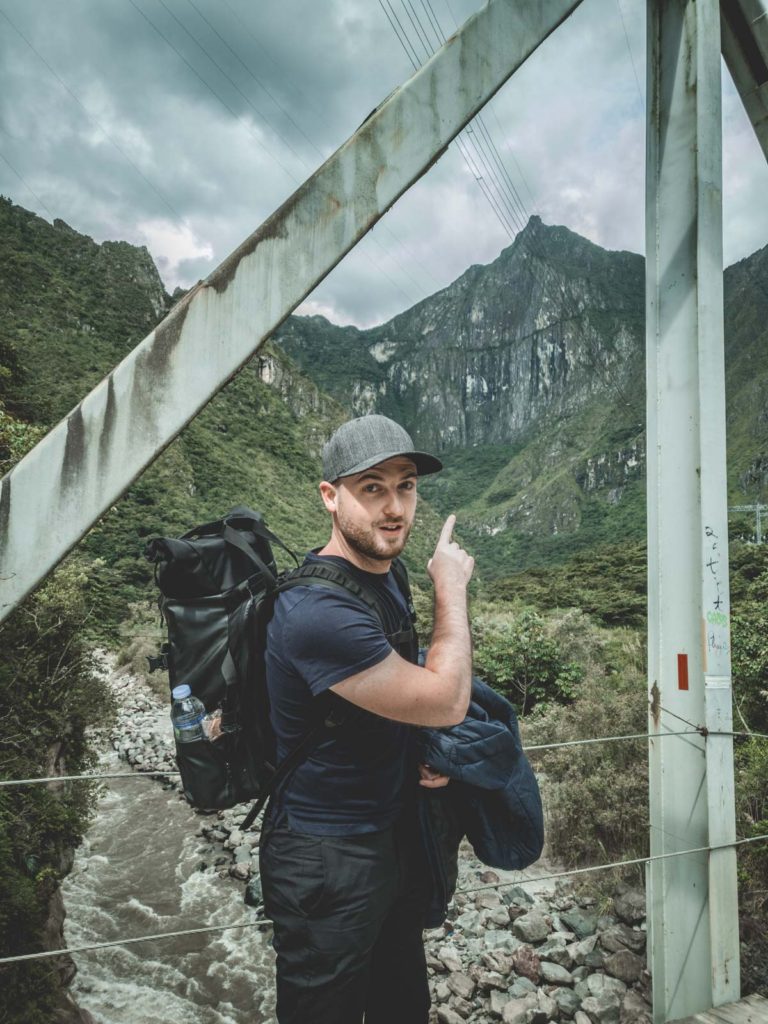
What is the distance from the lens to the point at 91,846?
26.3 feet

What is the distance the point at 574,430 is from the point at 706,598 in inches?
4777

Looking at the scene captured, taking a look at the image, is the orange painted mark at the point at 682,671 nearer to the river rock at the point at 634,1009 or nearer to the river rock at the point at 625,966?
the river rock at the point at 634,1009

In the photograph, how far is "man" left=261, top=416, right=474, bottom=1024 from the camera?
122 cm

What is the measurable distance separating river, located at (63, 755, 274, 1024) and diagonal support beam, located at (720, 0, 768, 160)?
23.1 feet

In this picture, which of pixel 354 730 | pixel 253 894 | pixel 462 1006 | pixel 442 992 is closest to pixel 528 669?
pixel 253 894

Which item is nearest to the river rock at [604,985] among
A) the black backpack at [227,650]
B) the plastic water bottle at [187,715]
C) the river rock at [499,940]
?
the river rock at [499,940]

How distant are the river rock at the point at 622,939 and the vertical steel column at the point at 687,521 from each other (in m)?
1.76

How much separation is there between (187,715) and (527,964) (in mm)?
3946

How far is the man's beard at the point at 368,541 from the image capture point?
4.81ft

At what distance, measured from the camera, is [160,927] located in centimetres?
606

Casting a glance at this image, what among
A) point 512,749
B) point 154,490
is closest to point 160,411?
point 512,749

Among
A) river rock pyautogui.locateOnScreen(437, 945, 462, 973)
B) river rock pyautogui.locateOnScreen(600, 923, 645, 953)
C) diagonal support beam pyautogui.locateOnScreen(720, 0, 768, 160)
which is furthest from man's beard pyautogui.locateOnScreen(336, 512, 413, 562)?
river rock pyautogui.locateOnScreen(437, 945, 462, 973)

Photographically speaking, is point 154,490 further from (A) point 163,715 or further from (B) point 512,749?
(B) point 512,749

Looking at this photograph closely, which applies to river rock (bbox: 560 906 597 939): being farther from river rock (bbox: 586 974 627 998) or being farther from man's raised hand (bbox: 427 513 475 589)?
man's raised hand (bbox: 427 513 475 589)
